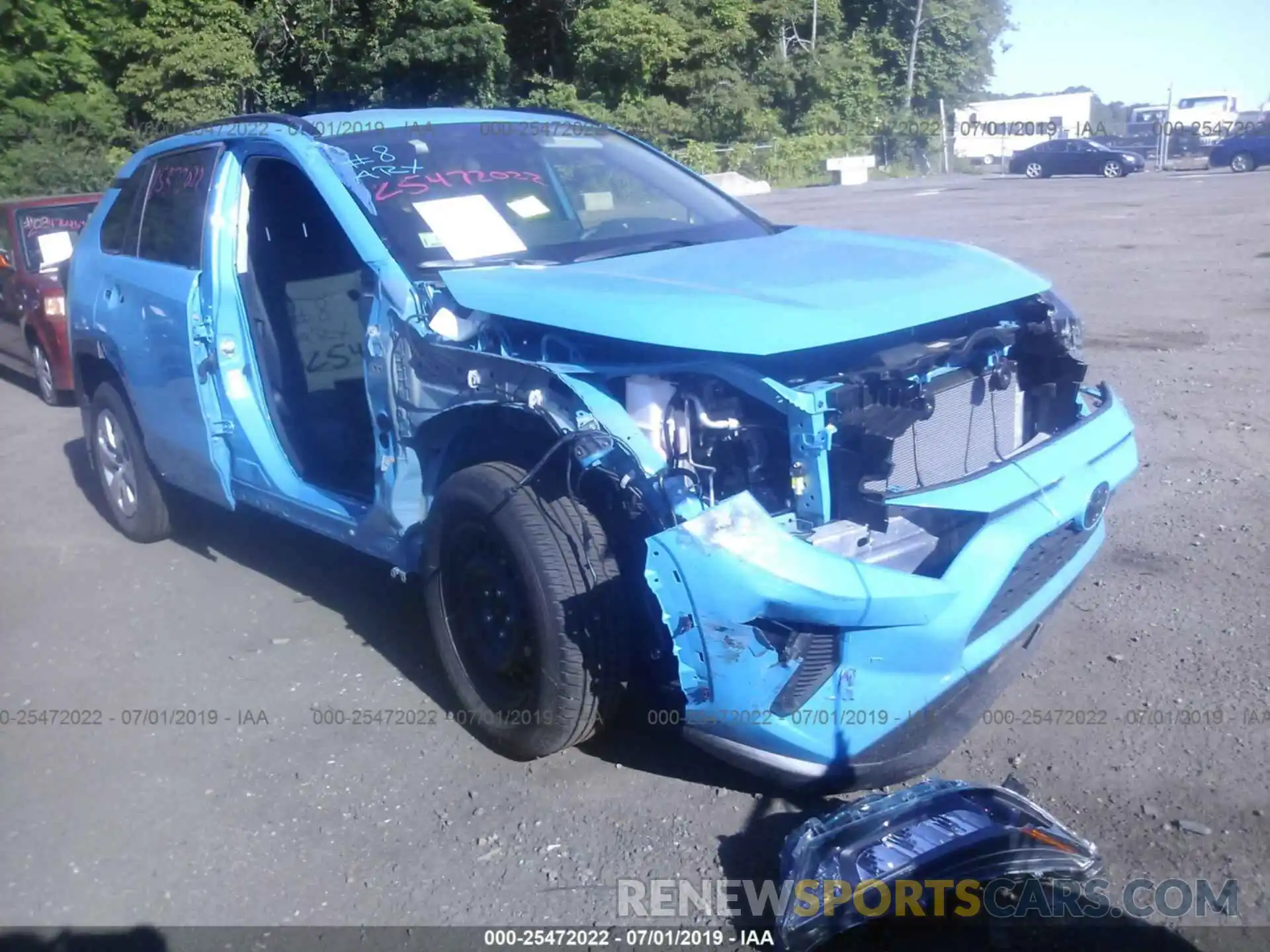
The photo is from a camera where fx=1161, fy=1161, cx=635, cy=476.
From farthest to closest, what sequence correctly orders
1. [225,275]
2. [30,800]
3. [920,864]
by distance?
[225,275] < [30,800] < [920,864]

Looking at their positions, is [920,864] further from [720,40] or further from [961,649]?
[720,40]

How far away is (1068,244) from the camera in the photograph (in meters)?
15.0

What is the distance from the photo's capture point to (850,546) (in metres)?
2.98

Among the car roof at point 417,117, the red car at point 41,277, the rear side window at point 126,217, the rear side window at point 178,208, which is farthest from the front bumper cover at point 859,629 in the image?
the red car at point 41,277

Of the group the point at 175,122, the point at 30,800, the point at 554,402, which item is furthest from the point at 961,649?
the point at 175,122

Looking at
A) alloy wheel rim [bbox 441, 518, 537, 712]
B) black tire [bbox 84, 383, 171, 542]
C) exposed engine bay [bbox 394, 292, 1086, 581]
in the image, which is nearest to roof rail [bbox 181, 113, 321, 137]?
exposed engine bay [bbox 394, 292, 1086, 581]

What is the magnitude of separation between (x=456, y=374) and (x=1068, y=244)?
525 inches

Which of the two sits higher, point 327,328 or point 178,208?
point 178,208

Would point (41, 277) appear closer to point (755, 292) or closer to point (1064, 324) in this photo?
point (755, 292)

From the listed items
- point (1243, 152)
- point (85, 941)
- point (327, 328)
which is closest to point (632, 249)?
point (327, 328)

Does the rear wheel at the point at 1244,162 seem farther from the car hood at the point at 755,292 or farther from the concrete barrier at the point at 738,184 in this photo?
the car hood at the point at 755,292

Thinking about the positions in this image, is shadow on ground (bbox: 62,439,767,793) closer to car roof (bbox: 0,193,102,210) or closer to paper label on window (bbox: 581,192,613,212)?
paper label on window (bbox: 581,192,613,212)

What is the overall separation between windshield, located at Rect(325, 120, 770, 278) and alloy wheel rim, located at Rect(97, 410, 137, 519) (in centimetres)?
236

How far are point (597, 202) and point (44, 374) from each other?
276 inches
